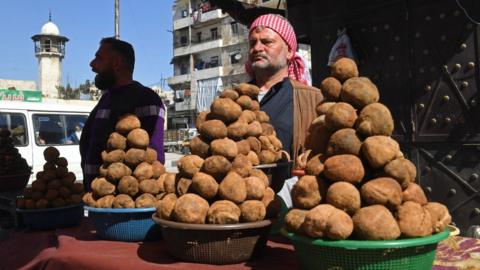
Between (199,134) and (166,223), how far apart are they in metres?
0.43

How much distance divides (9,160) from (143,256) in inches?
145

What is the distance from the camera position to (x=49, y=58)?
4188cm

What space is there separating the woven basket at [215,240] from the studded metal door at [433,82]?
120 inches

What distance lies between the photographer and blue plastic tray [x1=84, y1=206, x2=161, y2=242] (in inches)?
80.0

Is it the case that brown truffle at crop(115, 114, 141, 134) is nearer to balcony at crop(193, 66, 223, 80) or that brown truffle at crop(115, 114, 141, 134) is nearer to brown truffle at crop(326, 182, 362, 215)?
brown truffle at crop(326, 182, 362, 215)

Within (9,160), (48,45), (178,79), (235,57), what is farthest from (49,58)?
(9,160)

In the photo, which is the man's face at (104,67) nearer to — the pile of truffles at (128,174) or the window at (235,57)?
the pile of truffles at (128,174)

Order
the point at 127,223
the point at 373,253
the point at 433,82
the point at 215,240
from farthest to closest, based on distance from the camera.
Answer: the point at 433,82, the point at 127,223, the point at 215,240, the point at 373,253

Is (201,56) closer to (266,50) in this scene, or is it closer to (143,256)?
(266,50)

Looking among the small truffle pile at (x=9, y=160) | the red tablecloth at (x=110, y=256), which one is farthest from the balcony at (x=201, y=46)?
the red tablecloth at (x=110, y=256)

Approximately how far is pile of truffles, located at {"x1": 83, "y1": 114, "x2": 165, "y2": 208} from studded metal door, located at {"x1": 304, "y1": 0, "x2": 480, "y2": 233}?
9.84 feet

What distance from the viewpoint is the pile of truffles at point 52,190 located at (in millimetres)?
2871

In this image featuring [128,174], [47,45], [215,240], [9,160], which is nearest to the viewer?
[215,240]

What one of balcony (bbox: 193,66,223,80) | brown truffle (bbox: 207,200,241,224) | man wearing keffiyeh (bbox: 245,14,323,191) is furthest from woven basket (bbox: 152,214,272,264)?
balcony (bbox: 193,66,223,80)
